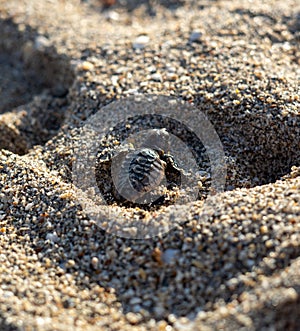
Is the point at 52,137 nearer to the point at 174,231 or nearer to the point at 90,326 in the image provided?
the point at 174,231

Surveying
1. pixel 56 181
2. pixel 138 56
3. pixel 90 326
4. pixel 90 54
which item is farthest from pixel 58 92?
pixel 90 326

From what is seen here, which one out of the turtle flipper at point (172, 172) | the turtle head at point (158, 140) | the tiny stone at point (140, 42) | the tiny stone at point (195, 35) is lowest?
the turtle flipper at point (172, 172)

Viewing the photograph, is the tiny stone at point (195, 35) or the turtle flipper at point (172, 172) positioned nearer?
the turtle flipper at point (172, 172)

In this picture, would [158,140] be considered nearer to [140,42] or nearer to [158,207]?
[158,207]

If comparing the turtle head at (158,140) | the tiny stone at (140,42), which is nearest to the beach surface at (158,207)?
the tiny stone at (140,42)

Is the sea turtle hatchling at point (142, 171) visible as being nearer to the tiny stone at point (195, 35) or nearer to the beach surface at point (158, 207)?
the beach surface at point (158, 207)

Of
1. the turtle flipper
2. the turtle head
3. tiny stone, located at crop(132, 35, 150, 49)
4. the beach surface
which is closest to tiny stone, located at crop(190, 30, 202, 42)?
the beach surface

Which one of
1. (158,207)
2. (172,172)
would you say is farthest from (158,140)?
(158,207)
